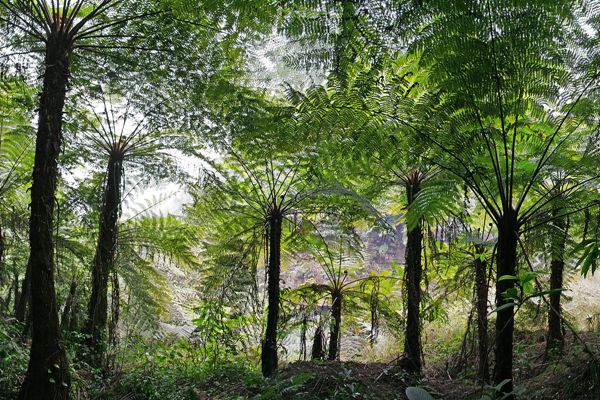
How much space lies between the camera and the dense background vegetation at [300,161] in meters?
2.44

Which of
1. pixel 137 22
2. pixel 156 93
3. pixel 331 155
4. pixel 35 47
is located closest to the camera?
pixel 137 22

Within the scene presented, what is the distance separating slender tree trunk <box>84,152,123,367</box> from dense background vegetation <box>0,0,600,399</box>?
0.03 metres

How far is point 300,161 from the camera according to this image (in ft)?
13.3

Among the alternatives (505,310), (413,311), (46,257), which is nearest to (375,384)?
(413,311)

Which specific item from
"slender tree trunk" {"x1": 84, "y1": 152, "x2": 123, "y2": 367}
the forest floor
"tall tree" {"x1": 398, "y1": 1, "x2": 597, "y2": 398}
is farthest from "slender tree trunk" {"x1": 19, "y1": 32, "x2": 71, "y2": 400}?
"tall tree" {"x1": 398, "y1": 1, "x2": 597, "y2": 398}

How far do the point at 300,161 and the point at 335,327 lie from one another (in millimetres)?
1728

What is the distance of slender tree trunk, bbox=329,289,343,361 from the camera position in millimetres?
4423

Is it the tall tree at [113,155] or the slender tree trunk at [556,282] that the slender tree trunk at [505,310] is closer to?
the slender tree trunk at [556,282]

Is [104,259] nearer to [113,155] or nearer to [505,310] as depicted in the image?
[113,155]

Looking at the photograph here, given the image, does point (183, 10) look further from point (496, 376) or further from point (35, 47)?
point (496, 376)

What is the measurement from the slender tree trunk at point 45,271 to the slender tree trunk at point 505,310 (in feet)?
7.61

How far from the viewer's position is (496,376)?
6.51ft

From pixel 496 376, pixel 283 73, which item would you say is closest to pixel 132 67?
pixel 283 73

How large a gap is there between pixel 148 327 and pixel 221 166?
1924mm
